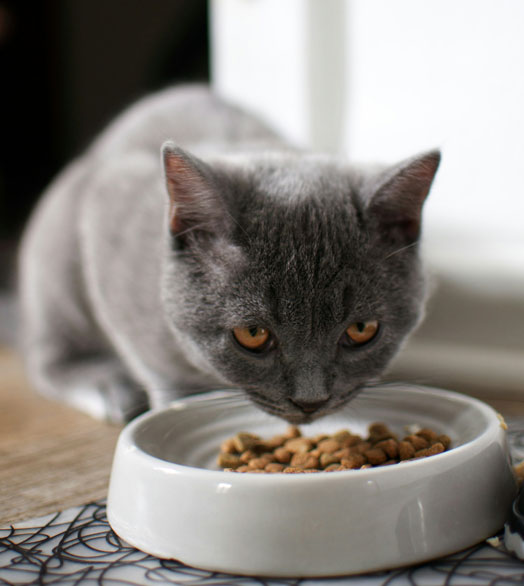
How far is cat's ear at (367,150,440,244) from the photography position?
3.13ft

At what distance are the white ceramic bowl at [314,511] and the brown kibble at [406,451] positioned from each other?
111 mm

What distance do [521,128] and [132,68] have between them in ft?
4.72

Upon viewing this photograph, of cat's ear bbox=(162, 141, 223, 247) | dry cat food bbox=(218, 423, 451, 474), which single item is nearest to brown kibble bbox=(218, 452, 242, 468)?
dry cat food bbox=(218, 423, 451, 474)

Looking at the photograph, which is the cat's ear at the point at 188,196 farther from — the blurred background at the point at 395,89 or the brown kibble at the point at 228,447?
the blurred background at the point at 395,89

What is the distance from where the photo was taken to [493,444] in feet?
2.64

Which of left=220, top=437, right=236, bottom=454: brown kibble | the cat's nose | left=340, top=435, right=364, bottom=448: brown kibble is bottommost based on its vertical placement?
left=220, top=437, right=236, bottom=454: brown kibble

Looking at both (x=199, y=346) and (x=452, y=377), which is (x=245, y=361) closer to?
(x=199, y=346)

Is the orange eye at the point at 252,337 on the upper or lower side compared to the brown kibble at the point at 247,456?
upper

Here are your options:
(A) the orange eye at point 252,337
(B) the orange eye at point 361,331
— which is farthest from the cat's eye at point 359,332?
(A) the orange eye at point 252,337

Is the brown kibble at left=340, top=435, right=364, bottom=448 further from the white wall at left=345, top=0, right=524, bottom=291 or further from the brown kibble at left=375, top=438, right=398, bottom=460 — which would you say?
the white wall at left=345, top=0, right=524, bottom=291

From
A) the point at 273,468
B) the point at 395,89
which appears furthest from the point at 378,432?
the point at 395,89

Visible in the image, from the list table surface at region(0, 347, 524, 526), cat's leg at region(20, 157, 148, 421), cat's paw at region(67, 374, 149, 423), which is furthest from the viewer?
cat's leg at region(20, 157, 148, 421)

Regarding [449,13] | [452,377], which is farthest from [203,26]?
[452,377]

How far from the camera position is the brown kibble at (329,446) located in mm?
931
